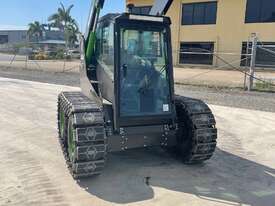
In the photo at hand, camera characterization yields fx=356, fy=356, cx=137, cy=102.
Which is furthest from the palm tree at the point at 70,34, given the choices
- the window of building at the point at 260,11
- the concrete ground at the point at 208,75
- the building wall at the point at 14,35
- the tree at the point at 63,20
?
the building wall at the point at 14,35

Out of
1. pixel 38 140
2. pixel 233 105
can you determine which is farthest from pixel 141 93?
pixel 233 105

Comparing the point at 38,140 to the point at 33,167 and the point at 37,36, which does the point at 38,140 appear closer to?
the point at 33,167

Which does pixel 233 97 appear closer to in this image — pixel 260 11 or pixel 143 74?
pixel 143 74

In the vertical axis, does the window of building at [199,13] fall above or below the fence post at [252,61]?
above

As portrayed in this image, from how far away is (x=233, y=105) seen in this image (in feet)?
40.2

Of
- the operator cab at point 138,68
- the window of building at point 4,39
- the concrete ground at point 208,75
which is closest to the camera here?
the operator cab at point 138,68

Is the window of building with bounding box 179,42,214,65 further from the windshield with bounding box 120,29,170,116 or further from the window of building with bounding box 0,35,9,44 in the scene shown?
the window of building with bounding box 0,35,9,44

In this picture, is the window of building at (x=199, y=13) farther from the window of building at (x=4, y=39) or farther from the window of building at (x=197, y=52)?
the window of building at (x=4, y=39)

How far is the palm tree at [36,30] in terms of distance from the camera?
90.0 metres

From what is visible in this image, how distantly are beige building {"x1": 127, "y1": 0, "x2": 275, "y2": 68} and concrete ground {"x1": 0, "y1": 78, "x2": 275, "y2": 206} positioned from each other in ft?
70.7

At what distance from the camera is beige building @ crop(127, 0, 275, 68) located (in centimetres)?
2934

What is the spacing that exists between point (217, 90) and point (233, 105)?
3.93 m

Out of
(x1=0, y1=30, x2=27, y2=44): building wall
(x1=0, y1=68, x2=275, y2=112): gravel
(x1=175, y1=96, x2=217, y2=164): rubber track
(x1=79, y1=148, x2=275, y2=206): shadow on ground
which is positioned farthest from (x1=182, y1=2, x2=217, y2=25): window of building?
(x1=0, y1=30, x2=27, y2=44): building wall

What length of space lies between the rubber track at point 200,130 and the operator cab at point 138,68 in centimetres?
36
